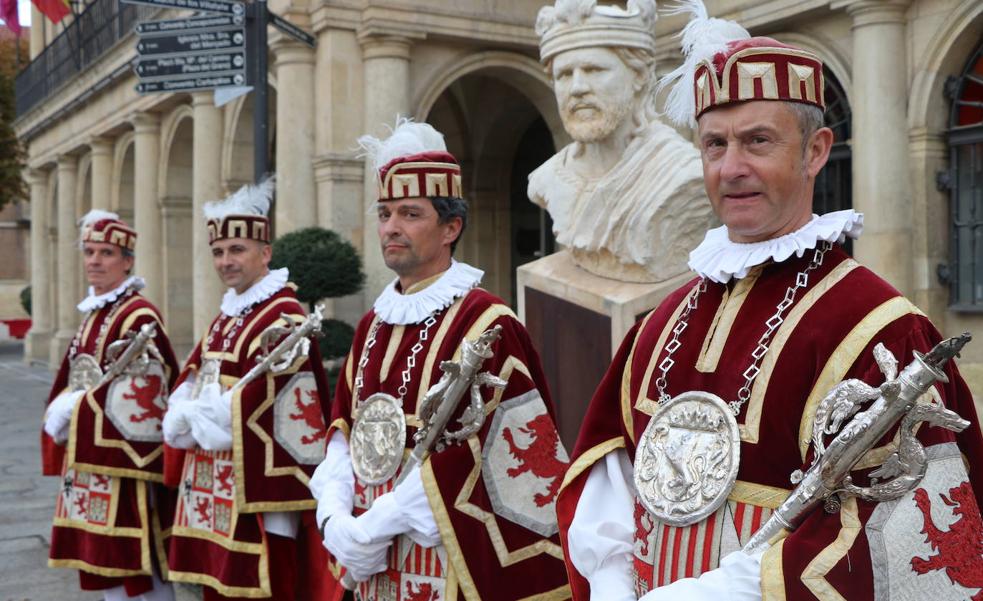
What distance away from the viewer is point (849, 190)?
1066 cm

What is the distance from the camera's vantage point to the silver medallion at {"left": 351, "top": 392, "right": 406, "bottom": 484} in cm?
313

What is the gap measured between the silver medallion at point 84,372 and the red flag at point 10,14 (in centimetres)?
992

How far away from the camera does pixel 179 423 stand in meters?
4.62

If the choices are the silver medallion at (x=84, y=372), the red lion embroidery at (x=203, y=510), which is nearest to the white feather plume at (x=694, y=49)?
the red lion embroidery at (x=203, y=510)

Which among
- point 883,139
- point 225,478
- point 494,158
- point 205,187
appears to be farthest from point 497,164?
point 225,478

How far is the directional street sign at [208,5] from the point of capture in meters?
6.75

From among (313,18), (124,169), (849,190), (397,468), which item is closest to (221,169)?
(313,18)

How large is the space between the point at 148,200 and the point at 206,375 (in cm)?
1371

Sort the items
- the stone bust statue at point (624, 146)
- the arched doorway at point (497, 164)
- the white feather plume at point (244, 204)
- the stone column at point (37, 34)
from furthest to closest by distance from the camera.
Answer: the stone column at point (37, 34) → the arched doorway at point (497, 164) → the white feather plume at point (244, 204) → the stone bust statue at point (624, 146)

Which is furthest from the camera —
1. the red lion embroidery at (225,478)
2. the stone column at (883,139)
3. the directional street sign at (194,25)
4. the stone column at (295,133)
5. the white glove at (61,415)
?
the stone column at (295,133)

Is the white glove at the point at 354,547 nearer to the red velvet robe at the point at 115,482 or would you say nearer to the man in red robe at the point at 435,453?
the man in red robe at the point at 435,453

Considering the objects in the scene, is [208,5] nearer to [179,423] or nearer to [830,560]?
[179,423]

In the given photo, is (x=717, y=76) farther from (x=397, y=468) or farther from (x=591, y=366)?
(x=591, y=366)

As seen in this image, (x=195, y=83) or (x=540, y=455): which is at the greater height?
(x=195, y=83)
